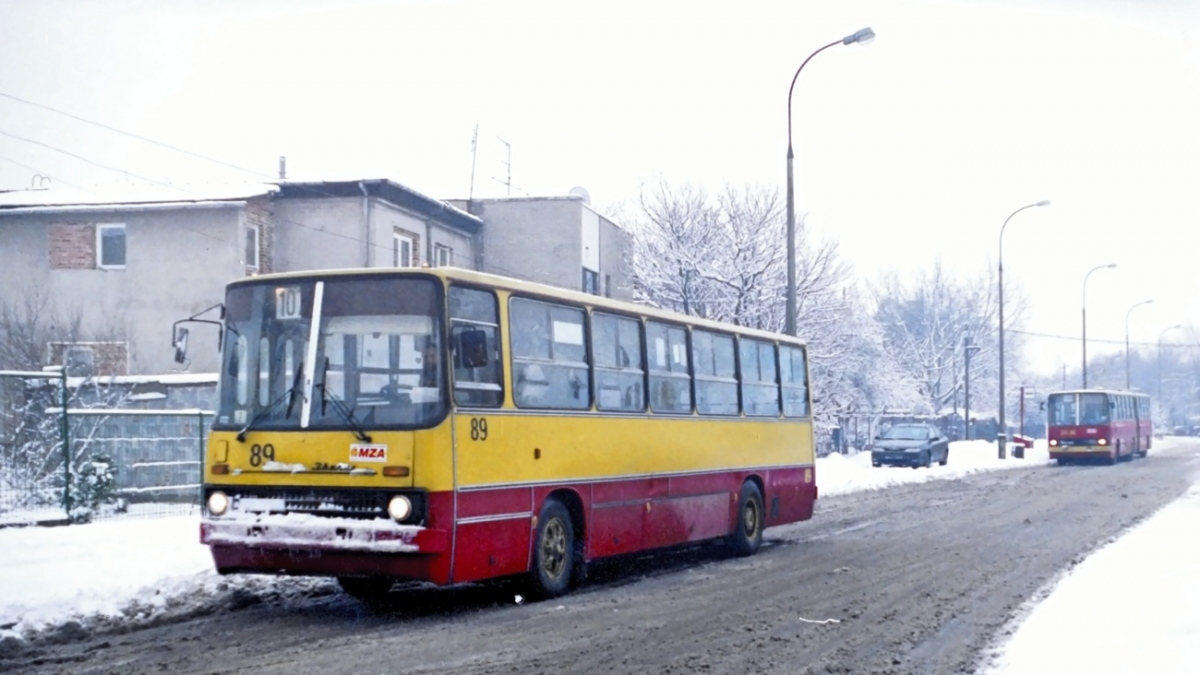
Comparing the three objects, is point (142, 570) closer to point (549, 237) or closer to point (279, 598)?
point (279, 598)

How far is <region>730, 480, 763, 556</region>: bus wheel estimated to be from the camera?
1645 centimetres

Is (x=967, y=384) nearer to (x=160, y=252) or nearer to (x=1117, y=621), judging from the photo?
(x=160, y=252)

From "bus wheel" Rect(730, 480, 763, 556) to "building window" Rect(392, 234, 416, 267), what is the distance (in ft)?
70.2

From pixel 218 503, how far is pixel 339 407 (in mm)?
1348

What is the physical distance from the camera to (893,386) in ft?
203

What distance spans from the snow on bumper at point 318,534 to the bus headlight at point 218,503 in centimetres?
7

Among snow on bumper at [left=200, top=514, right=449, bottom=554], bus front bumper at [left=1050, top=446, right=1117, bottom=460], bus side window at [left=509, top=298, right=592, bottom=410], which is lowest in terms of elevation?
bus front bumper at [left=1050, top=446, right=1117, bottom=460]

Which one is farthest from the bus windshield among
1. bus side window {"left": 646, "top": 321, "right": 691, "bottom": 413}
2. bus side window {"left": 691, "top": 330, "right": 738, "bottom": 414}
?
bus side window {"left": 691, "top": 330, "right": 738, "bottom": 414}

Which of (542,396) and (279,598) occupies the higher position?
(542,396)

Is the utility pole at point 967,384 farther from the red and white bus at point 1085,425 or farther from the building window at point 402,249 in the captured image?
the building window at point 402,249

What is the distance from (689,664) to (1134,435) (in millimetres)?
52064

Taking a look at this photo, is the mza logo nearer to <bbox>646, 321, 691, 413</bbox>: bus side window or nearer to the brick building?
<bbox>646, 321, 691, 413</bbox>: bus side window

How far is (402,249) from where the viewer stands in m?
37.8

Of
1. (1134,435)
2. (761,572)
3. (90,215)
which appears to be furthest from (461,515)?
(1134,435)
